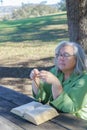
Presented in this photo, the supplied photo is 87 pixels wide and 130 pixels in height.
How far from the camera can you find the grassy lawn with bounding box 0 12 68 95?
7.87m

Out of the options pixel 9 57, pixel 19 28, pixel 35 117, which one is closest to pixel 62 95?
pixel 35 117

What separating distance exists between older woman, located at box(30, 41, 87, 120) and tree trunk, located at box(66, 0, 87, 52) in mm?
3426

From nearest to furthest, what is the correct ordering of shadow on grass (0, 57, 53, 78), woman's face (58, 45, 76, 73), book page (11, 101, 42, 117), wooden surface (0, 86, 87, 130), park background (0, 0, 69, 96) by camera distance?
wooden surface (0, 86, 87, 130) < book page (11, 101, 42, 117) < woman's face (58, 45, 76, 73) < park background (0, 0, 69, 96) < shadow on grass (0, 57, 53, 78)

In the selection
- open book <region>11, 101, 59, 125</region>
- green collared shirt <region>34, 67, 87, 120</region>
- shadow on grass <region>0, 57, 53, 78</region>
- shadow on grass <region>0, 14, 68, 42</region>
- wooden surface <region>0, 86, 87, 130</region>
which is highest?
green collared shirt <region>34, 67, 87, 120</region>

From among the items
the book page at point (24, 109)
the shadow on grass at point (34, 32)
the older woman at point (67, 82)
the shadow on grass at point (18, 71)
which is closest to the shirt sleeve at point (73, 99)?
the older woman at point (67, 82)

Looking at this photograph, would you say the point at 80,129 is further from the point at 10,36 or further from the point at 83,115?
the point at 10,36

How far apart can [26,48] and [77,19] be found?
5.42 m

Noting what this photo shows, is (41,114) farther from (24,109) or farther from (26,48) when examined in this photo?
(26,48)

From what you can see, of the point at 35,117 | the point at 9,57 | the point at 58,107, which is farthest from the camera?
the point at 9,57

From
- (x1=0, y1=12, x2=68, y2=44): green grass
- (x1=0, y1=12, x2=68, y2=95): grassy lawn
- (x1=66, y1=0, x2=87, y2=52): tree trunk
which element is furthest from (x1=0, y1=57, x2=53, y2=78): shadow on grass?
(x1=0, y1=12, x2=68, y2=44): green grass

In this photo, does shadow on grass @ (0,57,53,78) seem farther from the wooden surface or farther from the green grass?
the wooden surface

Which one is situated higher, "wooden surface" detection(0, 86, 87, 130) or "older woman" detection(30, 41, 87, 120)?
"older woman" detection(30, 41, 87, 120)

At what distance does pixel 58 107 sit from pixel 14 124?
33 cm

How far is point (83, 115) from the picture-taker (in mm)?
2523
